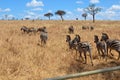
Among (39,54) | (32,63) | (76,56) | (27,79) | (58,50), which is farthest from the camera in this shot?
(58,50)

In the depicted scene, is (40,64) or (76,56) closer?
(40,64)

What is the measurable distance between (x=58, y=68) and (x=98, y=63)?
252 centimetres

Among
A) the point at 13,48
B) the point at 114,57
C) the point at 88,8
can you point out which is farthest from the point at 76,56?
the point at 88,8

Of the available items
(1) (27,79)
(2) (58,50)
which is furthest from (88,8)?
(1) (27,79)

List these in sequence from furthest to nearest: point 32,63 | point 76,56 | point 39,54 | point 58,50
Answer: point 58,50 < point 76,56 < point 39,54 < point 32,63

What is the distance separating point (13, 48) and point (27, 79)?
3.79 m

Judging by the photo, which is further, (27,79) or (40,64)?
(40,64)

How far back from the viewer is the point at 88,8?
7475 centimetres

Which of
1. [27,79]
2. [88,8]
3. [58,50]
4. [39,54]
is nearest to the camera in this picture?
[27,79]

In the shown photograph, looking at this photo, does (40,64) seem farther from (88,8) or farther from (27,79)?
(88,8)

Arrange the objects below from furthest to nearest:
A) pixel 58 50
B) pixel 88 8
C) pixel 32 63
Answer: pixel 88 8 < pixel 58 50 < pixel 32 63

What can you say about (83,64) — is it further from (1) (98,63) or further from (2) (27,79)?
(2) (27,79)

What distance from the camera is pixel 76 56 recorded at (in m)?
15.4

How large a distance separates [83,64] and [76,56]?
4.01ft
